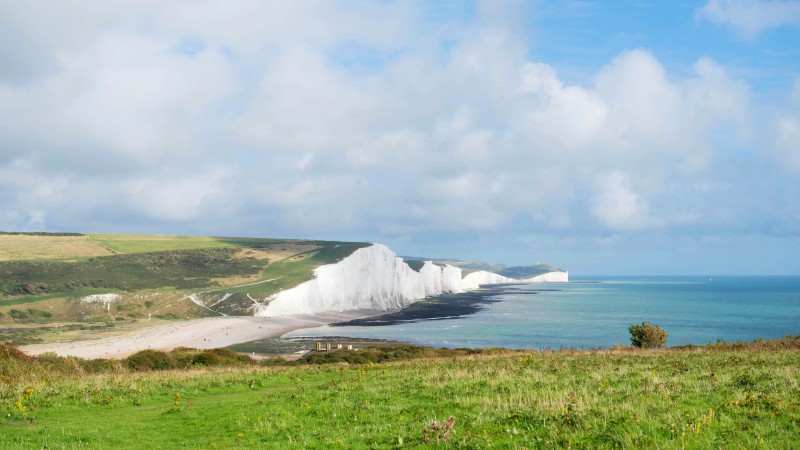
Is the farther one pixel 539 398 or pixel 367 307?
pixel 367 307

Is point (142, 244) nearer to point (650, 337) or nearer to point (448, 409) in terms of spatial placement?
point (650, 337)

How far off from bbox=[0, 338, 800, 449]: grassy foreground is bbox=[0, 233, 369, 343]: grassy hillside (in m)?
64.9

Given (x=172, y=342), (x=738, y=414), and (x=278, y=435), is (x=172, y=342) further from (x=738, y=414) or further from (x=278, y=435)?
(x=738, y=414)

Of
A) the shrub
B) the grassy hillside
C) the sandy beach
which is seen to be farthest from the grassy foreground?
the grassy hillside

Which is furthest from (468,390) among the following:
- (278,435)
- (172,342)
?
(172,342)

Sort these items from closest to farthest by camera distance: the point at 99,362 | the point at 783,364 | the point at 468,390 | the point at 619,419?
the point at 619,419 → the point at 468,390 → the point at 783,364 → the point at 99,362

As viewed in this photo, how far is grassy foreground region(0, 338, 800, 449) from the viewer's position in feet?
31.4

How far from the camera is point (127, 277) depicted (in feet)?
393

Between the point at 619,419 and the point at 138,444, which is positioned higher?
the point at 619,419

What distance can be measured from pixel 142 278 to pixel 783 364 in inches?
4880

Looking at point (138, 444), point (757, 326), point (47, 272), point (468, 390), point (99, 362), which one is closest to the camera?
point (138, 444)

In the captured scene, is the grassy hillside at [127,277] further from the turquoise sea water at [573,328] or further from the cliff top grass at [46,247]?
the turquoise sea water at [573,328]

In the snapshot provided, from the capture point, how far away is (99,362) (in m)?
37.4

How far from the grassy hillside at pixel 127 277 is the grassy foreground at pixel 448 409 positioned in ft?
213
